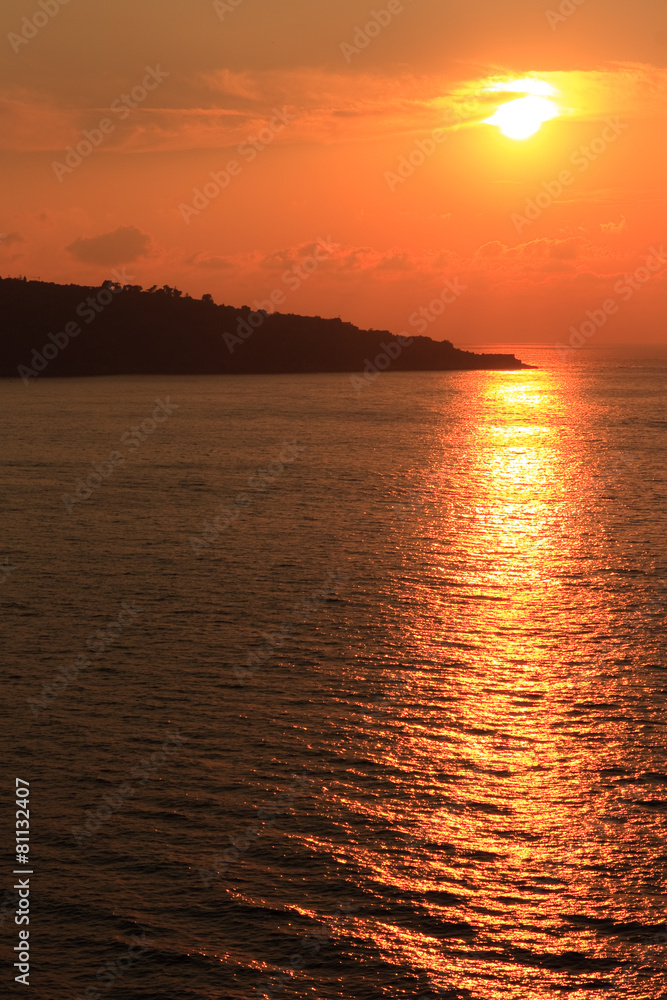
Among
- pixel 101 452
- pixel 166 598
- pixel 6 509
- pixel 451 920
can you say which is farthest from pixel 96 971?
pixel 101 452

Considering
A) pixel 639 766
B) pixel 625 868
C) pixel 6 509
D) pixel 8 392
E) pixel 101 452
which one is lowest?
pixel 625 868

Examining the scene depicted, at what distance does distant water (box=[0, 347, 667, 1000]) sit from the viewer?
16.2m

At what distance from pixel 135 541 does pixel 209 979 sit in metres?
30.4

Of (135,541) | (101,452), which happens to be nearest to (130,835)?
(135,541)

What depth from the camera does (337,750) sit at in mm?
23125

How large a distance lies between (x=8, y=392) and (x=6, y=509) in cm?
11917

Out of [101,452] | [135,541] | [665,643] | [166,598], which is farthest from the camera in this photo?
[101,452]

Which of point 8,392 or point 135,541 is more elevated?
point 8,392

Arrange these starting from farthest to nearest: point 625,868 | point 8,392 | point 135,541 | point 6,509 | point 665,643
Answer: point 8,392, point 6,509, point 135,541, point 665,643, point 625,868

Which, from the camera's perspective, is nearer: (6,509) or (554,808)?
(554,808)

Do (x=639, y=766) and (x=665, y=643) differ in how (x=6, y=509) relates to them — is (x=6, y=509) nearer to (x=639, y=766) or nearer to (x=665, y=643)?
(x=665, y=643)

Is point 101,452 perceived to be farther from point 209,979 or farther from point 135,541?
point 209,979

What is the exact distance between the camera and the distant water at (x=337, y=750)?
640 inches

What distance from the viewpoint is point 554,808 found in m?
20.5
